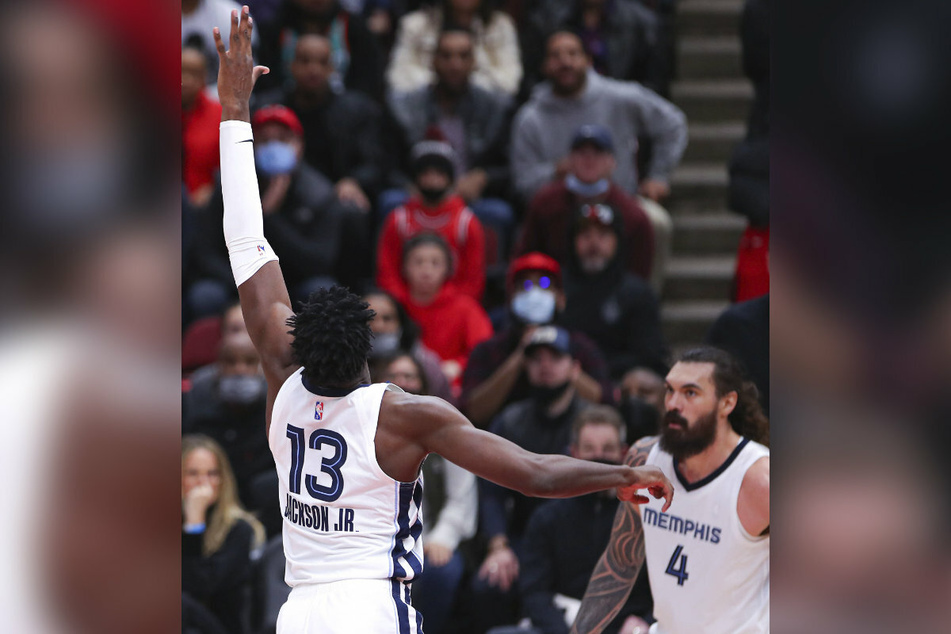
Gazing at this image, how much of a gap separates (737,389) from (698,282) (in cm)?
345

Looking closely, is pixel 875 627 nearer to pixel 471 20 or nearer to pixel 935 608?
pixel 935 608

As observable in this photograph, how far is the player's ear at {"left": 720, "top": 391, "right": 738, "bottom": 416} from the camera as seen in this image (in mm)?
3852

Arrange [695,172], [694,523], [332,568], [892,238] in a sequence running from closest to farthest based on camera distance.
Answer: [892,238] → [332,568] → [694,523] → [695,172]

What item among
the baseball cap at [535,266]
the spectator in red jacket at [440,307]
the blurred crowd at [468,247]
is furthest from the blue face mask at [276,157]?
the baseball cap at [535,266]

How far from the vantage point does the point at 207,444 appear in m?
5.23

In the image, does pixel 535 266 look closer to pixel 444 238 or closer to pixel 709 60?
pixel 444 238

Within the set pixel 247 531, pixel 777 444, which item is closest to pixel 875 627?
pixel 777 444

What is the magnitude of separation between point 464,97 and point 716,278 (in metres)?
1.96

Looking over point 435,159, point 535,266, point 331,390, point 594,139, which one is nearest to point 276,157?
point 435,159

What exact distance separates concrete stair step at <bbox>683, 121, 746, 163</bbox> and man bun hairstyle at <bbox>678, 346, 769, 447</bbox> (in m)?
4.14

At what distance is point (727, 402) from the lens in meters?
3.86

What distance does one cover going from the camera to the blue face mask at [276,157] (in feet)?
21.5

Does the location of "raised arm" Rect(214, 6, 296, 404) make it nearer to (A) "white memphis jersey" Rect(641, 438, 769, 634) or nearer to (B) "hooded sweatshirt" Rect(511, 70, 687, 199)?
A: (A) "white memphis jersey" Rect(641, 438, 769, 634)

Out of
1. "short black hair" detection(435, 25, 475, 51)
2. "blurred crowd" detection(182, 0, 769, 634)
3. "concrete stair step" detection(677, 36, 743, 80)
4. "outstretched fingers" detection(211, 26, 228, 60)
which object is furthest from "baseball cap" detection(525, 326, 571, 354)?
"concrete stair step" detection(677, 36, 743, 80)
